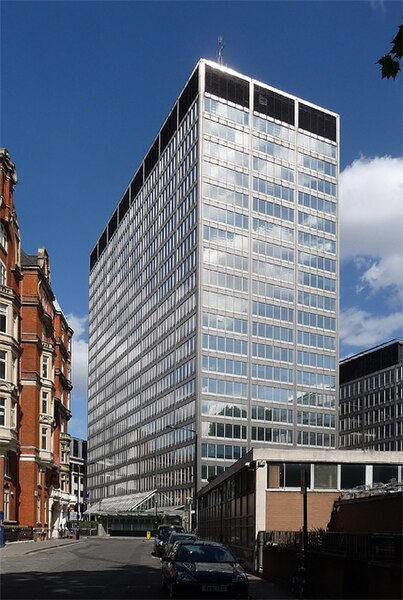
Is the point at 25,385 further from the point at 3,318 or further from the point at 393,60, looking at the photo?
the point at 393,60

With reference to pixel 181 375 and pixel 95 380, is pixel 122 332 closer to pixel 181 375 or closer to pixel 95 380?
pixel 95 380

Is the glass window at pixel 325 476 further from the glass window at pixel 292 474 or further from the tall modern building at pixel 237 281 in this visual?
the tall modern building at pixel 237 281

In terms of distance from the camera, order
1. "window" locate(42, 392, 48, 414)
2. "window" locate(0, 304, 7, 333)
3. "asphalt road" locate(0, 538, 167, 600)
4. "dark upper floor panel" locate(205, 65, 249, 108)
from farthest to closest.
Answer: "dark upper floor panel" locate(205, 65, 249, 108)
"window" locate(42, 392, 48, 414)
"window" locate(0, 304, 7, 333)
"asphalt road" locate(0, 538, 167, 600)

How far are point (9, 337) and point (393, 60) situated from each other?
44.7m

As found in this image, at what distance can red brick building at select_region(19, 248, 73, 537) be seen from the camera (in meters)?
62.0

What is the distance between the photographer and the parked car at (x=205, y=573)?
1886cm

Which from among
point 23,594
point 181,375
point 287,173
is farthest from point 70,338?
point 23,594

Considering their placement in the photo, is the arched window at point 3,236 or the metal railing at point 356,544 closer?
the metal railing at point 356,544

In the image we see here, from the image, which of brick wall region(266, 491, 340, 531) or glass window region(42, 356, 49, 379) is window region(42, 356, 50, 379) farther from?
brick wall region(266, 491, 340, 531)

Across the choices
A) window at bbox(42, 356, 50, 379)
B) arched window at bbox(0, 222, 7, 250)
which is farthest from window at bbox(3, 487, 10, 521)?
arched window at bbox(0, 222, 7, 250)

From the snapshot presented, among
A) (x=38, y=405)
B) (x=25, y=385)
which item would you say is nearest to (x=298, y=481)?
(x=25, y=385)

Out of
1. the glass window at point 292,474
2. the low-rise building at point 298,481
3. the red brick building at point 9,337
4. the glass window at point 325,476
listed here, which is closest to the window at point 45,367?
the red brick building at point 9,337

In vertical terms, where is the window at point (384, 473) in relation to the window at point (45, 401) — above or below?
below

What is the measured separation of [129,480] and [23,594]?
11676 centimetres
